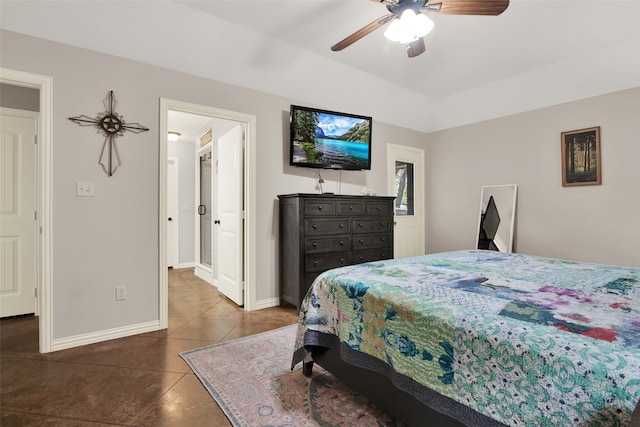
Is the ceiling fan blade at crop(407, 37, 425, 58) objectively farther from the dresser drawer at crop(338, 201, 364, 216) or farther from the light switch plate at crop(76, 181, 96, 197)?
the light switch plate at crop(76, 181, 96, 197)

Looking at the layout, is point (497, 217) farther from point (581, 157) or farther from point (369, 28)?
point (369, 28)

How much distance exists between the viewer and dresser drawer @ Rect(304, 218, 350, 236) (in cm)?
326

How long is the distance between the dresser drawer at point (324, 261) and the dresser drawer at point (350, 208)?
0.46 m

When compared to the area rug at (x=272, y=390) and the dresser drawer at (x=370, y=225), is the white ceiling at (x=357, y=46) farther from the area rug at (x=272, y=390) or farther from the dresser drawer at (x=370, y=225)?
the area rug at (x=272, y=390)

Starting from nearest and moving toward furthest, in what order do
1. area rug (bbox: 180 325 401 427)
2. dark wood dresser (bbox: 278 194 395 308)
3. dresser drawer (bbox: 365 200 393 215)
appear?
area rug (bbox: 180 325 401 427) → dark wood dresser (bbox: 278 194 395 308) → dresser drawer (bbox: 365 200 393 215)

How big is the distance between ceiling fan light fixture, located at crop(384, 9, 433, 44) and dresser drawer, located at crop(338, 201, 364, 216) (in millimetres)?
1746

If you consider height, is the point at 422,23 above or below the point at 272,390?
above

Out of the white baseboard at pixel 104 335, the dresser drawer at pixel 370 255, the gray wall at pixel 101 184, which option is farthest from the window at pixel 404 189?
the white baseboard at pixel 104 335

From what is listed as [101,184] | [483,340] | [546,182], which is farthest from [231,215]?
[546,182]

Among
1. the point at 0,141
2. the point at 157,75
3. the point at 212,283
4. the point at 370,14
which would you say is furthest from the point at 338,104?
the point at 0,141

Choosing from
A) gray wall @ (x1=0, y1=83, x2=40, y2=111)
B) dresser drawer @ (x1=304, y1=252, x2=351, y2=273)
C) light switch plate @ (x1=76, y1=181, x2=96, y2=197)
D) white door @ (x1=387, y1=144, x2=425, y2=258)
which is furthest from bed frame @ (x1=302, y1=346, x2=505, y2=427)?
Answer: gray wall @ (x1=0, y1=83, x2=40, y2=111)

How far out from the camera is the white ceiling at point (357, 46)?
2533 millimetres

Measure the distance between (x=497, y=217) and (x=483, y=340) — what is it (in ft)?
13.0

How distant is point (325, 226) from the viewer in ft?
11.0
